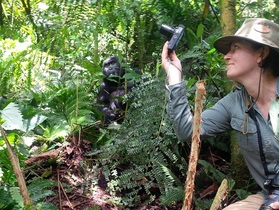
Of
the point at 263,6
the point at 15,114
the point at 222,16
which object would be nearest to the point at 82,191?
the point at 15,114

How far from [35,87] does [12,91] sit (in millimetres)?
313

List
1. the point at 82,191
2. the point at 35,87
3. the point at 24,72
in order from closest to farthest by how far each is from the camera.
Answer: the point at 82,191, the point at 35,87, the point at 24,72

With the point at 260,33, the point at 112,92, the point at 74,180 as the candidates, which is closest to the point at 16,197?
the point at 74,180

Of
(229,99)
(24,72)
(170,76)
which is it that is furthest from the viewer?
(24,72)

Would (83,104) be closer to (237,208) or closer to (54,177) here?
(54,177)

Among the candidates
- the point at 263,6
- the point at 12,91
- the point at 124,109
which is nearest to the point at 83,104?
the point at 124,109

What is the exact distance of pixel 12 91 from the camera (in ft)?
14.1

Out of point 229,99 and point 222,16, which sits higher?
point 222,16

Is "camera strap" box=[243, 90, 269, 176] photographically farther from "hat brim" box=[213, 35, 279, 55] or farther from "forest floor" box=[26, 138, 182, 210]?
"forest floor" box=[26, 138, 182, 210]

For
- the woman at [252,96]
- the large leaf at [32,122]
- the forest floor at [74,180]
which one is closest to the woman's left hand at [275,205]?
the woman at [252,96]

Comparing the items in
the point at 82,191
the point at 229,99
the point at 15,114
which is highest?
the point at 229,99

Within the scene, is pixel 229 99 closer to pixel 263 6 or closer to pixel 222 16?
pixel 222 16

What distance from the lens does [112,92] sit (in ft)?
13.1

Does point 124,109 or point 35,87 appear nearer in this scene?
point 124,109
